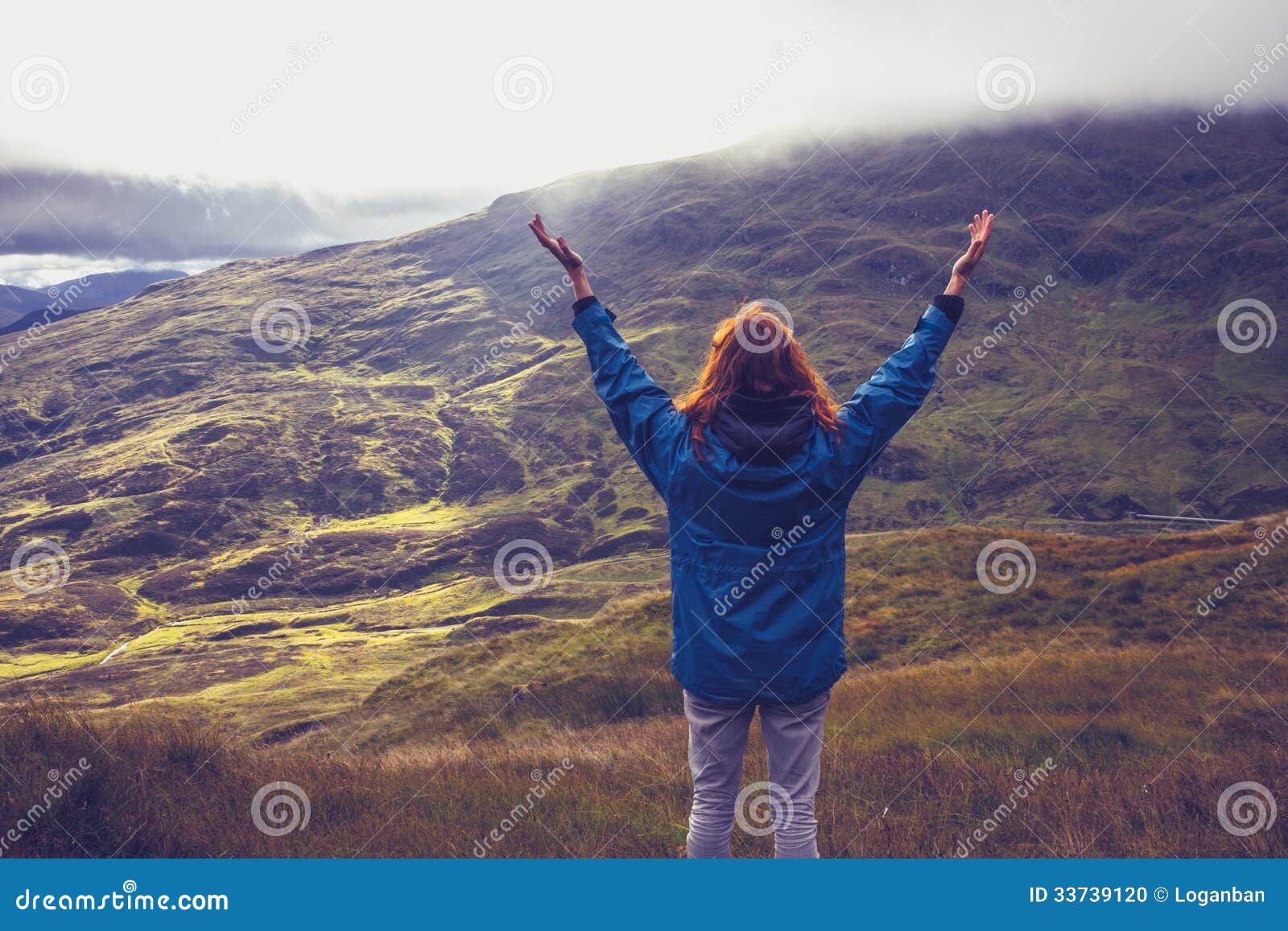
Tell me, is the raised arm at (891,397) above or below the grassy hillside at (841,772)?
above

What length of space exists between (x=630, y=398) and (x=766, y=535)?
3.11ft

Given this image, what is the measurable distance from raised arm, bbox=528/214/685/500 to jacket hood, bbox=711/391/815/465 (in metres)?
0.25

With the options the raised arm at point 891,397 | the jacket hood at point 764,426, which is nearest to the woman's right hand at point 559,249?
the jacket hood at point 764,426

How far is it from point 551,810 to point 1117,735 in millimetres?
5479

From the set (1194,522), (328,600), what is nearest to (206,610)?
(328,600)

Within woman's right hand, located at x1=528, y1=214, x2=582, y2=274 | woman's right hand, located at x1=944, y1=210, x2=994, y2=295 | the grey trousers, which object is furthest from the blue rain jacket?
woman's right hand, located at x1=528, y1=214, x2=582, y2=274

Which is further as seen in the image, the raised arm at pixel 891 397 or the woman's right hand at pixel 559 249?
the woman's right hand at pixel 559 249

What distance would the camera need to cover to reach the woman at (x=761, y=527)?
3.72 meters

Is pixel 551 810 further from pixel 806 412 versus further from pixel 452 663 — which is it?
pixel 452 663

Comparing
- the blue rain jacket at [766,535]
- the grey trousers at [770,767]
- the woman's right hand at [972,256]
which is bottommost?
the grey trousers at [770,767]

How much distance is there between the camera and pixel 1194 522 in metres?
156

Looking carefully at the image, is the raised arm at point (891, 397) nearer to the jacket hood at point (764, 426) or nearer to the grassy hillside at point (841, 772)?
the jacket hood at point (764, 426)

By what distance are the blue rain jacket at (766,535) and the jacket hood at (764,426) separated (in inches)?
1.5

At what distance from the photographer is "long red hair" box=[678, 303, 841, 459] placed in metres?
3.77
